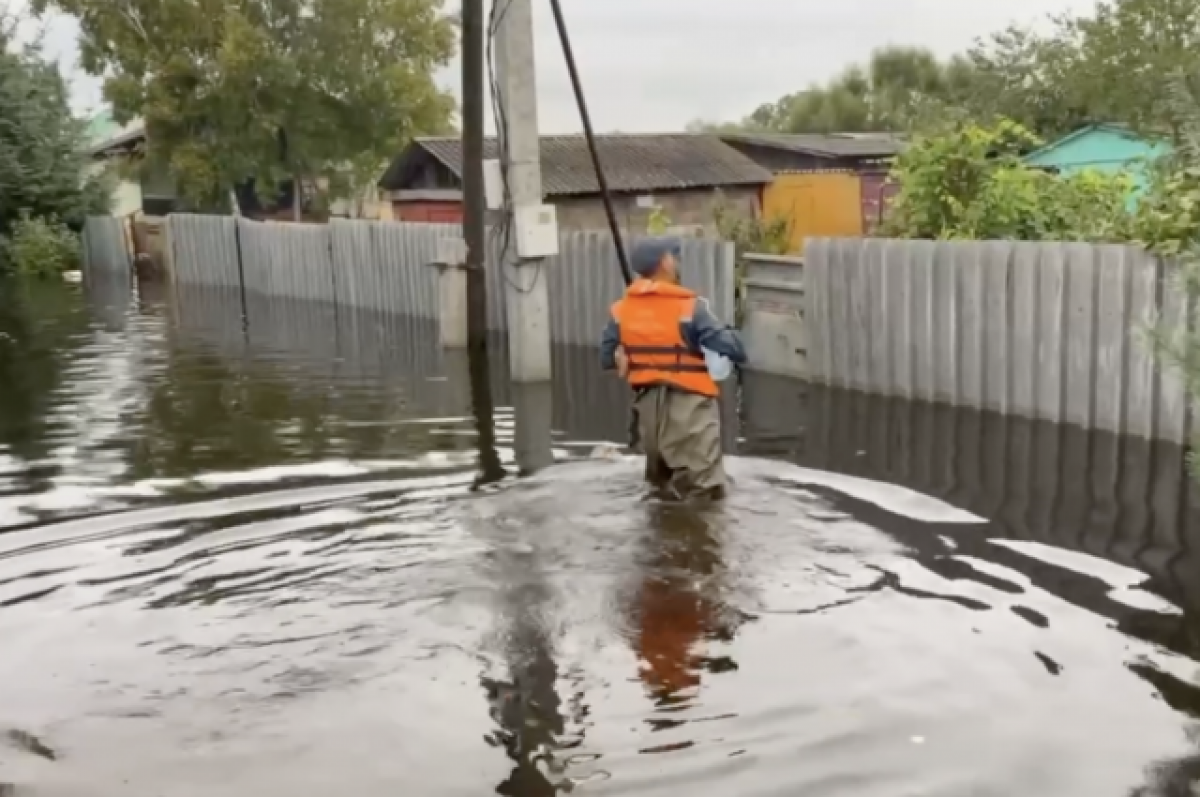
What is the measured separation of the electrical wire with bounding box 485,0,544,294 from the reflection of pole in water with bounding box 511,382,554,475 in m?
0.95

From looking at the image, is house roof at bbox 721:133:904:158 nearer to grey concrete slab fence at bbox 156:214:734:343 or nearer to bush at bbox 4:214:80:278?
grey concrete slab fence at bbox 156:214:734:343

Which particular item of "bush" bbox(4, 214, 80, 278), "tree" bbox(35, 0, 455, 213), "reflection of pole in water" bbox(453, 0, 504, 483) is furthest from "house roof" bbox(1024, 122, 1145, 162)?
"bush" bbox(4, 214, 80, 278)

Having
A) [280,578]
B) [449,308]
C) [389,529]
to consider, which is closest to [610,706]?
[280,578]

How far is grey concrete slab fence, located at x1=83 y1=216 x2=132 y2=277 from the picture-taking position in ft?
111

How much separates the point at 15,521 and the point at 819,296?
23.2 feet

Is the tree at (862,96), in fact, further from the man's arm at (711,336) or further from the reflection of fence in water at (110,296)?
the man's arm at (711,336)

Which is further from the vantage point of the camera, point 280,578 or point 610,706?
point 280,578

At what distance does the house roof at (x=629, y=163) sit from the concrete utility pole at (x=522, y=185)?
45.6 ft

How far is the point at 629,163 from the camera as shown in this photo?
31.2 metres

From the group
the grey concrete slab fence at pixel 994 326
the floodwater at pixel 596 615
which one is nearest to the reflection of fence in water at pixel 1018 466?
the floodwater at pixel 596 615

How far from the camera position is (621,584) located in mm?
7113

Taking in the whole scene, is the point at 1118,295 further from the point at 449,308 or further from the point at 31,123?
the point at 31,123

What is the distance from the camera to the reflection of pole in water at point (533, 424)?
411 inches

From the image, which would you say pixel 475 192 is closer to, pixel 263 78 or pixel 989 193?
pixel 989 193
